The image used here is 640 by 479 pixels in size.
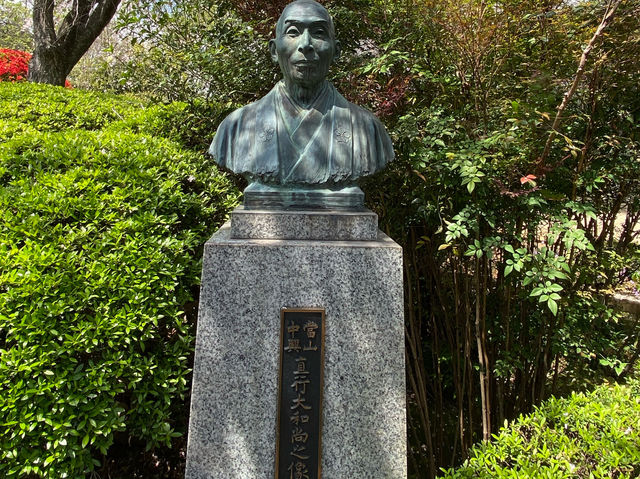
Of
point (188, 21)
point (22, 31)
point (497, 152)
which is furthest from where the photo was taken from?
point (22, 31)

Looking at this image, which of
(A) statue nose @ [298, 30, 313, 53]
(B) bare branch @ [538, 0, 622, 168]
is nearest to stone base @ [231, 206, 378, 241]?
(A) statue nose @ [298, 30, 313, 53]

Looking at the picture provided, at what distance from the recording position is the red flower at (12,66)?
29.2 feet

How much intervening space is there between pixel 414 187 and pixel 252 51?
2.25 metres

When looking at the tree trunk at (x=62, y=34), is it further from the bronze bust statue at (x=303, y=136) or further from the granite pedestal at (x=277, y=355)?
the granite pedestal at (x=277, y=355)

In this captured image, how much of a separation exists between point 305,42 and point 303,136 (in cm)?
47

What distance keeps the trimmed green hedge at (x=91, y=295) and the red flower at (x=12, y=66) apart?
7.44 meters

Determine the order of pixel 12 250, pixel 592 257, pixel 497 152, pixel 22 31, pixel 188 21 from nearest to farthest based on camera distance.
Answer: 1. pixel 12 250
2. pixel 497 152
3. pixel 592 257
4. pixel 188 21
5. pixel 22 31

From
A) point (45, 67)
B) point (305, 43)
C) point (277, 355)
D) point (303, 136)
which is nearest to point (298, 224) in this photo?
point (303, 136)

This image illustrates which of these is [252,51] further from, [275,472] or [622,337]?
[622,337]

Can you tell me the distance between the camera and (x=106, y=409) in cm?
204

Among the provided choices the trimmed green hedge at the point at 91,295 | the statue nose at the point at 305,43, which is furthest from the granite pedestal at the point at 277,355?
the statue nose at the point at 305,43

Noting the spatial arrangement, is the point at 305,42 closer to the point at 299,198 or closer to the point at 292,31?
the point at 292,31

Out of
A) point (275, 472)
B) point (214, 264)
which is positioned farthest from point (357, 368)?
point (214, 264)

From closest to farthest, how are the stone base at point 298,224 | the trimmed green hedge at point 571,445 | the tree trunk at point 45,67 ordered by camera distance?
the trimmed green hedge at point 571,445 < the stone base at point 298,224 < the tree trunk at point 45,67
